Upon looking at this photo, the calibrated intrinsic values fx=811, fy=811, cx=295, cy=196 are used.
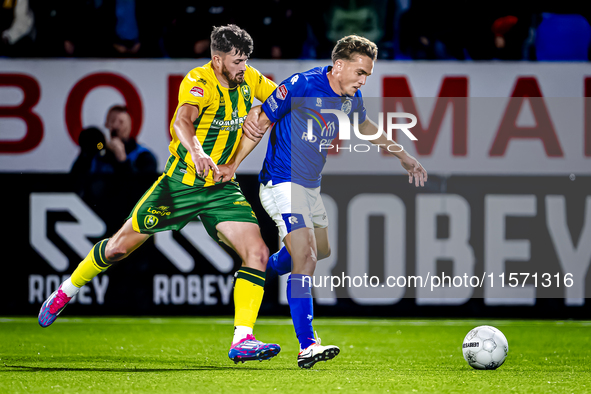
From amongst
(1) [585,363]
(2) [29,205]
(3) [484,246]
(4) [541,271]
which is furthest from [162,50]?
(1) [585,363]

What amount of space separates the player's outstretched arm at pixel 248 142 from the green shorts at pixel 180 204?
9 centimetres

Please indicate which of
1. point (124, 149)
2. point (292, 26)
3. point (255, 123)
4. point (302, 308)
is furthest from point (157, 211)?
point (292, 26)

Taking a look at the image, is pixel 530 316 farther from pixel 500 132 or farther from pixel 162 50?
pixel 162 50

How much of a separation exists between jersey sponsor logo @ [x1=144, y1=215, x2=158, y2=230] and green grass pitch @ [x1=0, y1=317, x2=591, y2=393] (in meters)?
0.77

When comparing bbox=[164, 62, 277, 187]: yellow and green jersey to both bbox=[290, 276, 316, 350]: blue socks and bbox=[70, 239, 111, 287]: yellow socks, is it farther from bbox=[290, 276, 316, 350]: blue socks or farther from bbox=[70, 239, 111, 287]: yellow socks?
bbox=[290, 276, 316, 350]: blue socks

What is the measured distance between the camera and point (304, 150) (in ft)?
14.7

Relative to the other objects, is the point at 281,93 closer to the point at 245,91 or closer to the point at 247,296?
the point at 245,91

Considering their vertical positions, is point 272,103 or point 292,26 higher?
point 292,26

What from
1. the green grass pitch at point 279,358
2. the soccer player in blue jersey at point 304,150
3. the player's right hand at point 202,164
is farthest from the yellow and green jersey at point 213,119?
the green grass pitch at point 279,358

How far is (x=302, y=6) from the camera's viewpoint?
23.4ft

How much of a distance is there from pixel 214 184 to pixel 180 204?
23 cm

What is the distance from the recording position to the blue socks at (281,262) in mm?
4652

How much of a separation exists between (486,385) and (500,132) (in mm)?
3941

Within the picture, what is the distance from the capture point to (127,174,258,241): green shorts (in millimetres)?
4598
